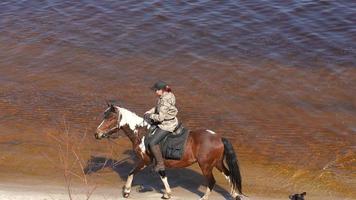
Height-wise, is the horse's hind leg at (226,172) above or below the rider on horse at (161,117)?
below

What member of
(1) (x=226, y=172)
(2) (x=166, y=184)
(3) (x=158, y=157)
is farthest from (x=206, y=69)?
(3) (x=158, y=157)

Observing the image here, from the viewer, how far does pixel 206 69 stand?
792 inches

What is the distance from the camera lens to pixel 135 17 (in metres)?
25.4

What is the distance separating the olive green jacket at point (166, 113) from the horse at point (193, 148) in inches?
17.9

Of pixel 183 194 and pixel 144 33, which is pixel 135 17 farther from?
pixel 183 194

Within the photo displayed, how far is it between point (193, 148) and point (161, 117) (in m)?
1.02

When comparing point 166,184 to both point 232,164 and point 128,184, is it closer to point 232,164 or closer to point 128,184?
point 128,184

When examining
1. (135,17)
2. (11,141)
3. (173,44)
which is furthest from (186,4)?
(11,141)

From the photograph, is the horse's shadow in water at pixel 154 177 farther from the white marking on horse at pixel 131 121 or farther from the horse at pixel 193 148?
the white marking on horse at pixel 131 121

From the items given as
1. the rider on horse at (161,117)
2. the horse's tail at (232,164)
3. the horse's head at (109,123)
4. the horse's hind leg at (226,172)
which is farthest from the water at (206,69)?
the horse's head at (109,123)

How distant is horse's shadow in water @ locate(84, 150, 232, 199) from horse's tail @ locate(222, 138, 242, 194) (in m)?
0.66

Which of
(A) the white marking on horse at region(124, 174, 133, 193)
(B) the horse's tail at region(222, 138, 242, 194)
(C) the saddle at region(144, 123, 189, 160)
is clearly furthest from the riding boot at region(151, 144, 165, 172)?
(B) the horse's tail at region(222, 138, 242, 194)

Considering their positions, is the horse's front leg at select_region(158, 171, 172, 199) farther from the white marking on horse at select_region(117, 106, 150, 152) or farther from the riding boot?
the white marking on horse at select_region(117, 106, 150, 152)

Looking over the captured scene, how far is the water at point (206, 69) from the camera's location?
15469mm
